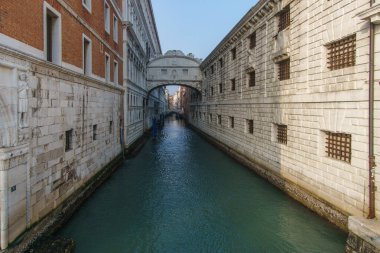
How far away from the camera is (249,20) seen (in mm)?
14961

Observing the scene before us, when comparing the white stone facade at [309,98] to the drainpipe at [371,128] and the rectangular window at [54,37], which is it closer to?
the drainpipe at [371,128]

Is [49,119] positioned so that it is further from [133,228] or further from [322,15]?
[322,15]

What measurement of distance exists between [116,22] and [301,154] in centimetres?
1288

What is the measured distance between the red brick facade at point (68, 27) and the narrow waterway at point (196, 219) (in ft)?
15.8

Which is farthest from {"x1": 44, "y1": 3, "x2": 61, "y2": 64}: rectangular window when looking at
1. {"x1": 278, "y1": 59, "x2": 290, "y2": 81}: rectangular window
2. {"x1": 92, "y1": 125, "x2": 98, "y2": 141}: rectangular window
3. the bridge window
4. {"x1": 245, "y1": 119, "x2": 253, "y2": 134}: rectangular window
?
the bridge window

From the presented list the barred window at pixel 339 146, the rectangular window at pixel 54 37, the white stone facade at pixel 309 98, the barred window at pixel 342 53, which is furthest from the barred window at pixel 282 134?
the rectangular window at pixel 54 37

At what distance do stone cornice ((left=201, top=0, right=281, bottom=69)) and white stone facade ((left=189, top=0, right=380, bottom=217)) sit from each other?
0.17ft

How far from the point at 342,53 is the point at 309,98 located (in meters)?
1.78

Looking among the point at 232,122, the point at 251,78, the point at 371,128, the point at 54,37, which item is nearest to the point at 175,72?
the point at 232,122

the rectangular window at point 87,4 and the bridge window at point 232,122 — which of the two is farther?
the bridge window at point 232,122

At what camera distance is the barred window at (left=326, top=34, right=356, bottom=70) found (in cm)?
716

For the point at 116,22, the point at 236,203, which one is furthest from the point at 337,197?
the point at 116,22

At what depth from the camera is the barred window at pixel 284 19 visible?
1103cm

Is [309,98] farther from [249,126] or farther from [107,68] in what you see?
[107,68]
